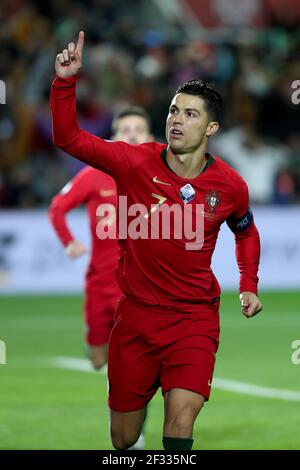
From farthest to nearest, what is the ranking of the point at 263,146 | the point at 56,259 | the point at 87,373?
the point at 263,146 → the point at 56,259 → the point at 87,373

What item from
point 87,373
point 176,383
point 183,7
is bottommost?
point 87,373

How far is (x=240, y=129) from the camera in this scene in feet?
66.7

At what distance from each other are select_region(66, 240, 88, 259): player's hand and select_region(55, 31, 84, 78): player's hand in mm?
3425

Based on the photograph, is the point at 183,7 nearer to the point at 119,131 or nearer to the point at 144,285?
the point at 119,131

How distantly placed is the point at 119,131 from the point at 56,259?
25.7 feet

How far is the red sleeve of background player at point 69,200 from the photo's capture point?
10125 millimetres

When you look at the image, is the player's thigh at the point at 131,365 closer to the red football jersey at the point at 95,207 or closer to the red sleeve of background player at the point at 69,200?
the red football jersey at the point at 95,207

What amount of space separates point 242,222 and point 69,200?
2967 millimetres

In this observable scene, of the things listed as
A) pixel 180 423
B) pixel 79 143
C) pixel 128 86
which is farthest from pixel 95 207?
pixel 128 86

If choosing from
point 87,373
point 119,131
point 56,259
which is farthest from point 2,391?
point 56,259

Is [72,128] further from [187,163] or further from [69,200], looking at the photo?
[69,200]

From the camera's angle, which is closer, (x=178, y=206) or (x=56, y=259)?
(x=178, y=206)

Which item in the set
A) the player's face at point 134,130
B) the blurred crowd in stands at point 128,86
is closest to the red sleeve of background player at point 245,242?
the player's face at point 134,130
